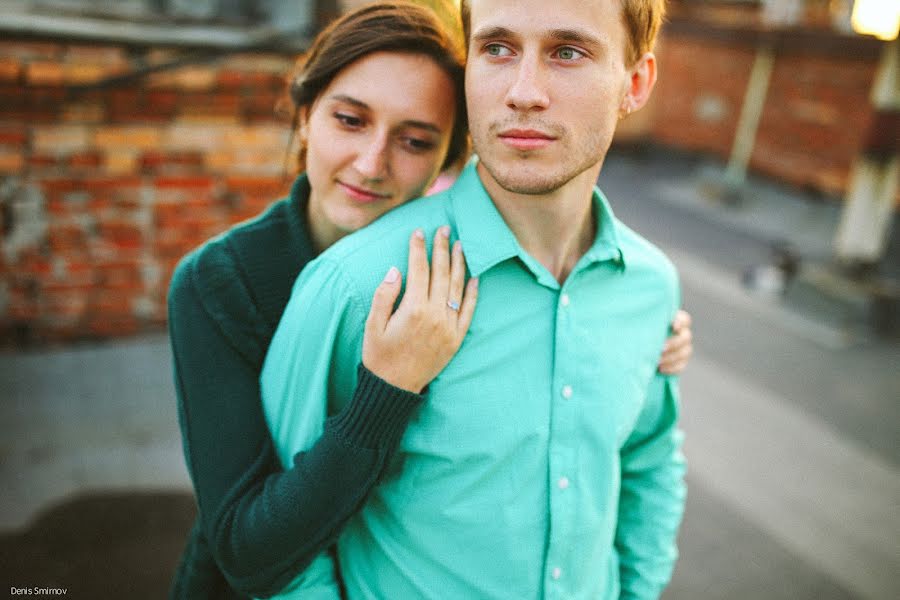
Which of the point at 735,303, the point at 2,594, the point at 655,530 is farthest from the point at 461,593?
the point at 735,303

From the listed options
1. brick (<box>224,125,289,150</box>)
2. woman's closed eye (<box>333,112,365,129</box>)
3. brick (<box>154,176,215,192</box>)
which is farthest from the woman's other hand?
brick (<box>154,176,215,192</box>)

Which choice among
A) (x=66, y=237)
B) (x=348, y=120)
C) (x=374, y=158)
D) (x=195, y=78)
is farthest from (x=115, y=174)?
(x=374, y=158)

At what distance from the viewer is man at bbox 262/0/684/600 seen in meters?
1.29

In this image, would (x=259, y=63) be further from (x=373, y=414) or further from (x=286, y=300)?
(x=373, y=414)

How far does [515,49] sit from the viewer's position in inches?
51.4

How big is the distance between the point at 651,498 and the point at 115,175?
3446 millimetres

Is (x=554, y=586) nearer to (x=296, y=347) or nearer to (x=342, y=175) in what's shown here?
(x=296, y=347)

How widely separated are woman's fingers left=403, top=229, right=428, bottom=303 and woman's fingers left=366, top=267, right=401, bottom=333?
2 cm

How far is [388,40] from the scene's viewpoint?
1531 mm

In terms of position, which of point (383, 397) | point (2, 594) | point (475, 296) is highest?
point (475, 296)

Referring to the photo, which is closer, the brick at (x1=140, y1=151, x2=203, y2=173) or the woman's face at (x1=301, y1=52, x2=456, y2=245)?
the woman's face at (x1=301, y1=52, x2=456, y2=245)

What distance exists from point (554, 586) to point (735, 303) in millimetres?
5316

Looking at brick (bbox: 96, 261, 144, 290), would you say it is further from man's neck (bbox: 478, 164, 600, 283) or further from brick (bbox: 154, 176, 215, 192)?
man's neck (bbox: 478, 164, 600, 283)

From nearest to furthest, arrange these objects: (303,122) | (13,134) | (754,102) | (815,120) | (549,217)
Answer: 1. (549,217)
2. (303,122)
3. (13,134)
4. (815,120)
5. (754,102)
